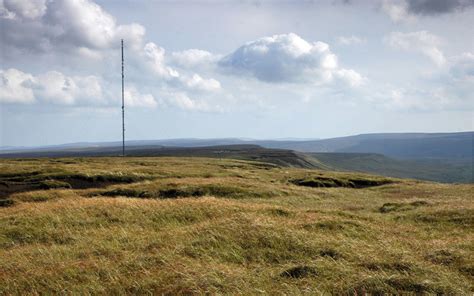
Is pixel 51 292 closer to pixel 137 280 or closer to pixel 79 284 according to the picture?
pixel 79 284

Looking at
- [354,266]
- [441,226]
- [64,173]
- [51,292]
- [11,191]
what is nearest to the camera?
[51,292]

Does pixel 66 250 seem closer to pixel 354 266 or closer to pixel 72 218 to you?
pixel 72 218

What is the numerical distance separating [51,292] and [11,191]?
30.2 metres

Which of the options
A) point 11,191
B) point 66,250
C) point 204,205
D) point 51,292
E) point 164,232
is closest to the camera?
point 51,292

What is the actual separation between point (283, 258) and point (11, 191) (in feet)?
105

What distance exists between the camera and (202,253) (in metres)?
13.8

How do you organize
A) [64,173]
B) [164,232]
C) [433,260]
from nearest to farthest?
[433,260]
[164,232]
[64,173]

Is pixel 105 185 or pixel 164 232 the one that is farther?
pixel 105 185

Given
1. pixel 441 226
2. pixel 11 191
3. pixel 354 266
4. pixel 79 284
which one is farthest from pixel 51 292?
pixel 11 191

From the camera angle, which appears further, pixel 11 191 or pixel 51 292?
pixel 11 191

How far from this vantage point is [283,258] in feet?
44.7

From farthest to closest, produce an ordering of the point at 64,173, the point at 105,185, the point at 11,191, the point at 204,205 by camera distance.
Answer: the point at 64,173 < the point at 105,185 < the point at 11,191 < the point at 204,205

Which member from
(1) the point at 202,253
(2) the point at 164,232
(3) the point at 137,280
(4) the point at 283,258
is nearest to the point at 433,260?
(4) the point at 283,258

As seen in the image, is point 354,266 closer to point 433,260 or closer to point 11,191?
point 433,260
